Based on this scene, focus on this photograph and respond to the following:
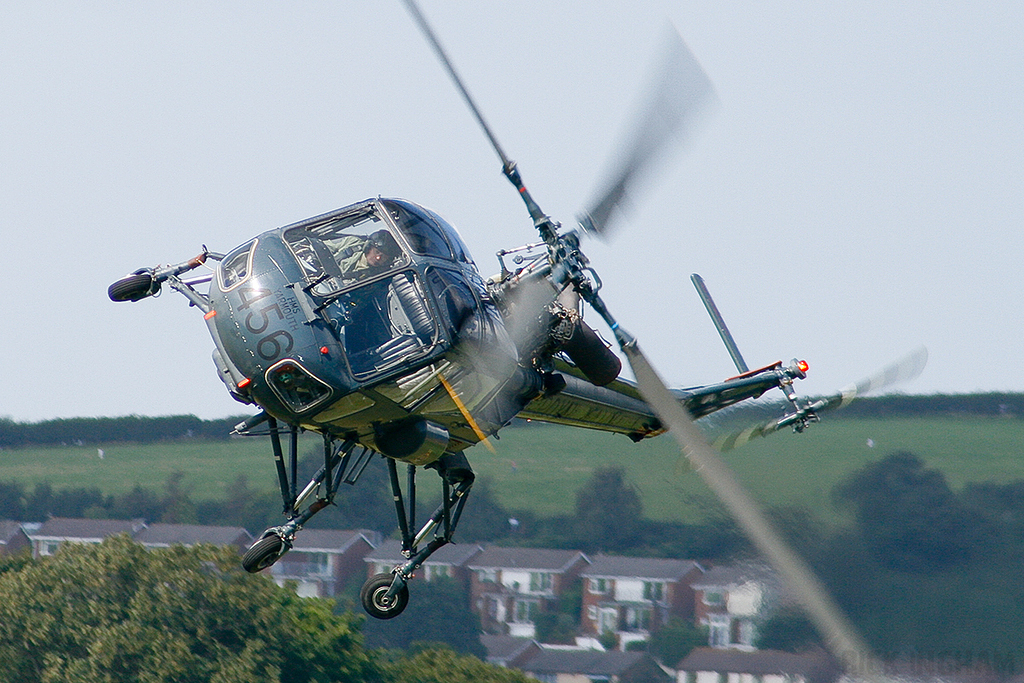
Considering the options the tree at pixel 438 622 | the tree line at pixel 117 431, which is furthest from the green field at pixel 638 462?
the tree at pixel 438 622

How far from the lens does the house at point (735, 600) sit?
23547 millimetres

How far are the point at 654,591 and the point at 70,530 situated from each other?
30.4 meters

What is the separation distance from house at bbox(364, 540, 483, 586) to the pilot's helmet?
3786 centimetres

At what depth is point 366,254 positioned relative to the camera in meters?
14.5

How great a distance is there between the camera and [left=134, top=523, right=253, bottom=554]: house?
54.1 meters

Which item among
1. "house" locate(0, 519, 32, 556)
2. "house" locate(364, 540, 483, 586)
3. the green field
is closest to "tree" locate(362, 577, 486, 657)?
"house" locate(364, 540, 483, 586)

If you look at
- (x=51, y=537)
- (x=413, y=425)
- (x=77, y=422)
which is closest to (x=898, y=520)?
(x=413, y=425)

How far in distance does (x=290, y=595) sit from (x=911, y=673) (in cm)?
2114

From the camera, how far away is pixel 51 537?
193 ft

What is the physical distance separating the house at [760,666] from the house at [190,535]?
23.2 m

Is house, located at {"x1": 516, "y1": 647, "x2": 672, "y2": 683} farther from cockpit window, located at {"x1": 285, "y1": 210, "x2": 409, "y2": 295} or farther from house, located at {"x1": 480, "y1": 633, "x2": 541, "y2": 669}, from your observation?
cockpit window, located at {"x1": 285, "y1": 210, "x2": 409, "y2": 295}

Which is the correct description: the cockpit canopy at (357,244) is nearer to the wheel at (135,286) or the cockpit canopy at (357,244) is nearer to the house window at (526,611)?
the wheel at (135,286)

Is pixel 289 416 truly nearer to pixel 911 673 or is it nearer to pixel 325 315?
pixel 325 315

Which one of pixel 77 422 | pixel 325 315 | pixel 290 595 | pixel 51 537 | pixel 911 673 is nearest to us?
pixel 325 315
